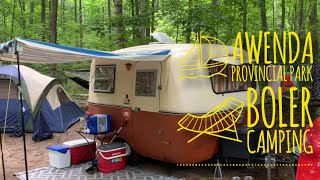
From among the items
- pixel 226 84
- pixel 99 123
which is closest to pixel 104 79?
pixel 99 123

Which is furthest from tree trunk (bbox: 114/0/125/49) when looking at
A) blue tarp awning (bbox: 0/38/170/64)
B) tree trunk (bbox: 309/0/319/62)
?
tree trunk (bbox: 309/0/319/62)

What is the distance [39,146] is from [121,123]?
10.0 ft

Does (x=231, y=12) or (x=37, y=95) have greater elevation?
(x=231, y=12)

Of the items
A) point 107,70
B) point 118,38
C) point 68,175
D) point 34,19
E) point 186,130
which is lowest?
point 68,175

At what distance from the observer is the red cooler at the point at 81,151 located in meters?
6.64

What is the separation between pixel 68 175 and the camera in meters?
6.04

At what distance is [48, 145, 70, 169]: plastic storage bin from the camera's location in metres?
6.39

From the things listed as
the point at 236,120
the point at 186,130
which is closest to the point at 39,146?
the point at 186,130

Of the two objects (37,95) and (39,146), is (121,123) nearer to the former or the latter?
(39,146)

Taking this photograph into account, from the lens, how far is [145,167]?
6488mm

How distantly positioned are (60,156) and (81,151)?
467 millimetres

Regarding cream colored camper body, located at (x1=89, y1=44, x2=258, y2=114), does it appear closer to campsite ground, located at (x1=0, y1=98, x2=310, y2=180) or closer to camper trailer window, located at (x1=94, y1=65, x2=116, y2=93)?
camper trailer window, located at (x1=94, y1=65, x2=116, y2=93)

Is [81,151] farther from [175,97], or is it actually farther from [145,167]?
[175,97]

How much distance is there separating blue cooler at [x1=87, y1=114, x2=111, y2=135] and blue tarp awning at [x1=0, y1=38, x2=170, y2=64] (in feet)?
4.22
